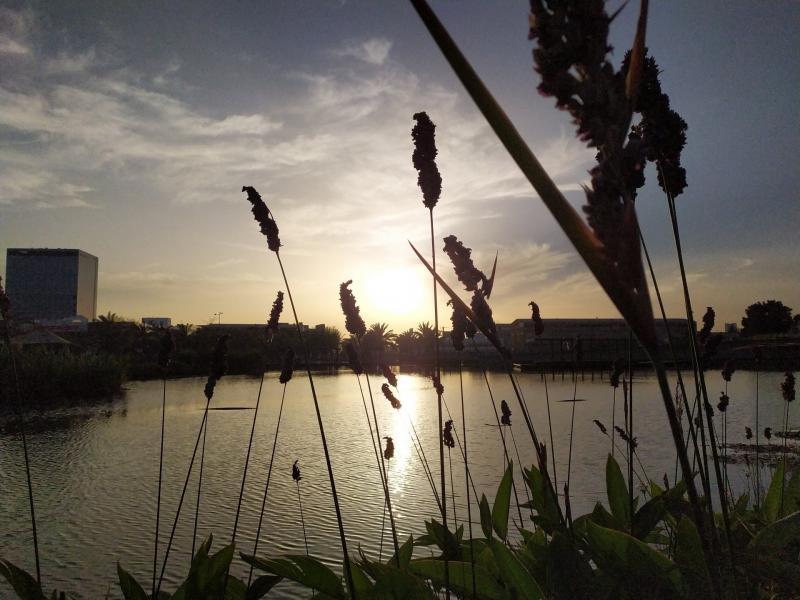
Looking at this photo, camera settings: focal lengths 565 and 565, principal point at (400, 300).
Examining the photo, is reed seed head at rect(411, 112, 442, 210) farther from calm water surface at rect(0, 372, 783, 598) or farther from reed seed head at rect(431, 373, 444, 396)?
calm water surface at rect(0, 372, 783, 598)

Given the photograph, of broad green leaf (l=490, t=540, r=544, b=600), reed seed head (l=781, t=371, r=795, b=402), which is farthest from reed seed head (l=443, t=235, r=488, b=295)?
reed seed head (l=781, t=371, r=795, b=402)

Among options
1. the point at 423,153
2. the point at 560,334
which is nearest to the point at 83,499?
the point at 423,153

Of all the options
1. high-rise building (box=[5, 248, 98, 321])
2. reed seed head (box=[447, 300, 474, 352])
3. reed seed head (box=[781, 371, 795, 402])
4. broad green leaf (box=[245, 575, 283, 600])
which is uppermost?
high-rise building (box=[5, 248, 98, 321])

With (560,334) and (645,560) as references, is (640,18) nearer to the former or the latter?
(645,560)

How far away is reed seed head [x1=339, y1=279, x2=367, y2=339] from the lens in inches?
73.9

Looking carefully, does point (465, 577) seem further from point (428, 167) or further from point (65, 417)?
point (65, 417)

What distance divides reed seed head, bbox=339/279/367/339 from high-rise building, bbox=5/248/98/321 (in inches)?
6520

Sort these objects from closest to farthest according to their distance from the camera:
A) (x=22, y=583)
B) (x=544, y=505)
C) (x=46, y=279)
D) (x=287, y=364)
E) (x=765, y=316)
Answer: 1. (x=22, y=583)
2. (x=544, y=505)
3. (x=287, y=364)
4. (x=765, y=316)
5. (x=46, y=279)

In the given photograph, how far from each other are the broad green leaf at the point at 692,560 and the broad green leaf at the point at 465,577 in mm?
396

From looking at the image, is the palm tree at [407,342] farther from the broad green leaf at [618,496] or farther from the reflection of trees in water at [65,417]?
the broad green leaf at [618,496]

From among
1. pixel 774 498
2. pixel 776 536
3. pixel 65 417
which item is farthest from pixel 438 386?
pixel 65 417

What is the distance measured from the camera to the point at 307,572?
1.24 meters

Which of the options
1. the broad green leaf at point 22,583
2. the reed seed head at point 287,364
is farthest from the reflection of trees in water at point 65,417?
the broad green leaf at point 22,583

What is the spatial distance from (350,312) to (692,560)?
46.0 inches
